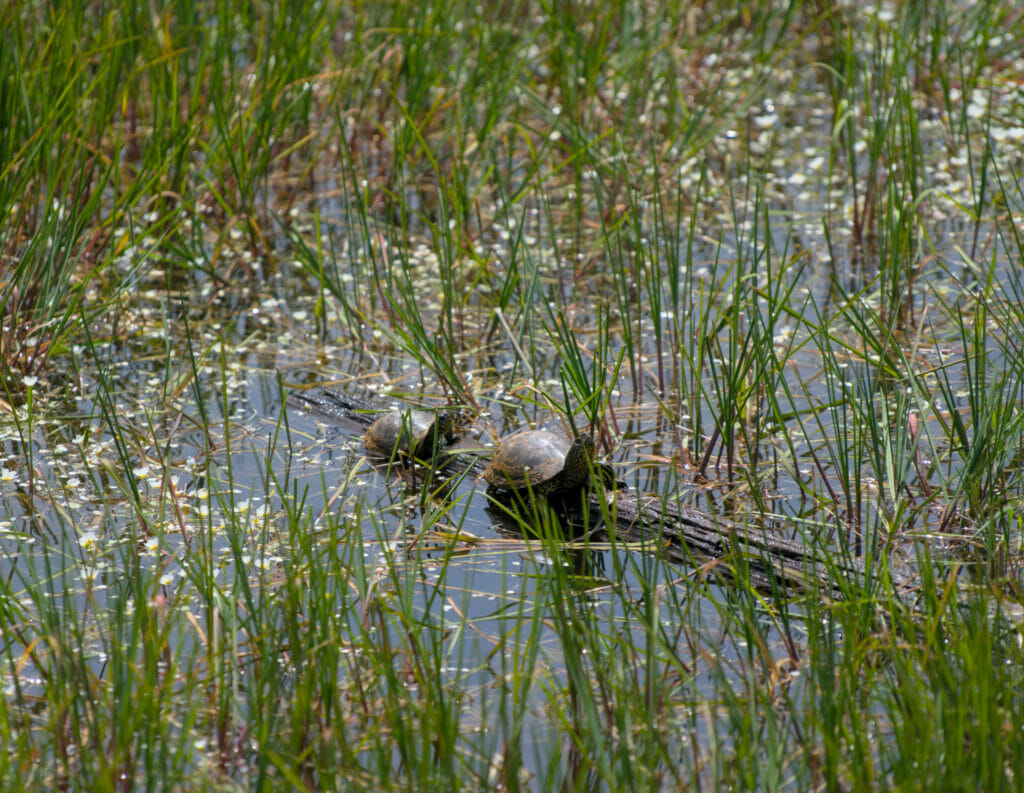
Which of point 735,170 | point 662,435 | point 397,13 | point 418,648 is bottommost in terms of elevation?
point 418,648

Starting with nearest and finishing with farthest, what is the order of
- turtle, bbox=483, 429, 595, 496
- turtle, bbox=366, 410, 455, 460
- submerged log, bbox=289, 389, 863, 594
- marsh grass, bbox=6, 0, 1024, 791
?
1. marsh grass, bbox=6, 0, 1024, 791
2. submerged log, bbox=289, 389, 863, 594
3. turtle, bbox=483, 429, 595, 496
4. turtle, bbox=366, 410, 455, 460

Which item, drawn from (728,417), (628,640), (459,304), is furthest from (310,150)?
(628,640)

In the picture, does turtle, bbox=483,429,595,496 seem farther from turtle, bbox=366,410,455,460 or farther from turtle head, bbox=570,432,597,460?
turtle, bbox=366,410,455,460

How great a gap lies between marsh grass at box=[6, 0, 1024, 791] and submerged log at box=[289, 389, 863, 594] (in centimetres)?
5

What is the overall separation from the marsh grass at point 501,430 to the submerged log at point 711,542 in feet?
0.15

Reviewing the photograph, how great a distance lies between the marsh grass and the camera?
75.7 inches

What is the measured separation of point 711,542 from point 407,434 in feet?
2.86

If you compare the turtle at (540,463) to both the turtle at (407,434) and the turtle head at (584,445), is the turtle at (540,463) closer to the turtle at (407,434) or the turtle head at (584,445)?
the turtle head at (584,445)

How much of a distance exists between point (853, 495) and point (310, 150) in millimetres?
3044

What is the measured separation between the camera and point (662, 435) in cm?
325

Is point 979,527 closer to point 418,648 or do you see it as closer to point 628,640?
point 628,640

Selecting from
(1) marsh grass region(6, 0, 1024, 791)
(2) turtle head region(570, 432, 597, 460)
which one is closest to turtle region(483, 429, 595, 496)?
(2) turtle head region(570, 432, 597, 460)

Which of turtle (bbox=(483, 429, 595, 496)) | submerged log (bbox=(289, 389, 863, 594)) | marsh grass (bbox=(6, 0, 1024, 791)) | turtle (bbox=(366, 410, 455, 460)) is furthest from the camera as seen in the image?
turtle (bbox=(366, 410, 455, 460))

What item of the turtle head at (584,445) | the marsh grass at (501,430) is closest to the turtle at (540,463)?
the turtle head at (584,445)
